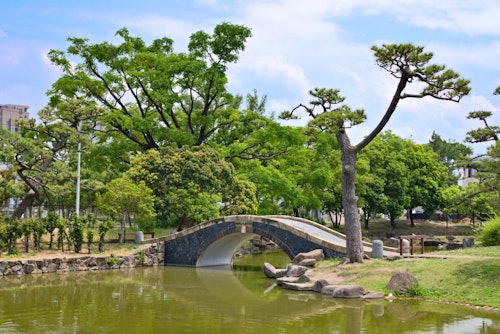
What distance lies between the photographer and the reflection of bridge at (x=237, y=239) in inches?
1073

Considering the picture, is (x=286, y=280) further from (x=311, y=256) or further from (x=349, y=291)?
(x=349, y=291)

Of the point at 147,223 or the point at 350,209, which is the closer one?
the point at 350,209

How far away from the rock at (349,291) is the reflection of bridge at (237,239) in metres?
5.61

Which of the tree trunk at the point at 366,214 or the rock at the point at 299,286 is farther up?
the tree trunk at the point at 366,214

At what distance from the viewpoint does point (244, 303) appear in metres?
19.9

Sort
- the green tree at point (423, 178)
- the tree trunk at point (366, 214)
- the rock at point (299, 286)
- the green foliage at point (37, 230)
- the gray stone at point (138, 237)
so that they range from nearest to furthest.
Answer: the rock at point (299, 286)
the green foliage at point (37, 230)
the gray stone at point (138, 237)
the tree trunk at point (366, 214)
the green tree at point (423, 178)

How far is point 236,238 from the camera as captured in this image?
32.6 meters

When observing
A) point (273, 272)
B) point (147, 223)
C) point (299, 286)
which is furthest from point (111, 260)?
point (299, 286)

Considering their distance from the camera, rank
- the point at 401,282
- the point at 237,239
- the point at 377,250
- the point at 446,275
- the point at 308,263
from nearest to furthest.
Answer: the point at 401,282 → the point at 446,275 → the point at 377,250 → the point at 308,263 → the point at 237,239

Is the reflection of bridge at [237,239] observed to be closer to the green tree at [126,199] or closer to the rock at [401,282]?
the green tree at [126,199]

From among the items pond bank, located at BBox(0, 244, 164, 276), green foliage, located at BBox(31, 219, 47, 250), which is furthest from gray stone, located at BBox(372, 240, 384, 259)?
green foliage, located at BBox(31, 219, 47, 250)

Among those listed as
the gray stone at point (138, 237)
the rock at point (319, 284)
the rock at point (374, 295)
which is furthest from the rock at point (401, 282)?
the gray stone at point (138, 237)

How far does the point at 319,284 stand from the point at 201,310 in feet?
16.8

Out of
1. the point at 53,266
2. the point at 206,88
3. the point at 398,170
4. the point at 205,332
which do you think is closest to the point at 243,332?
the point at 205,332
